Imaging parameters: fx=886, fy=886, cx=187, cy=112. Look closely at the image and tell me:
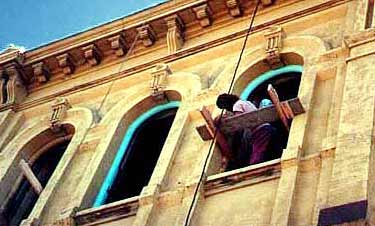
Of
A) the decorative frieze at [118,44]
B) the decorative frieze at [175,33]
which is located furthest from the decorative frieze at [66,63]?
the decorative frieze at [175,33]

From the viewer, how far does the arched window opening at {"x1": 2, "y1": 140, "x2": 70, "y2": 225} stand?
51.0 ft

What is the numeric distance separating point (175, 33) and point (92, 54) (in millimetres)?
1925

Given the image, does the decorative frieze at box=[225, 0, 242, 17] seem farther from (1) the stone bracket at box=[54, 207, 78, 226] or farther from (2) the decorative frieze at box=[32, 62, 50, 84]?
(1) the stone bracket at box=[54, 207, 78, 226]

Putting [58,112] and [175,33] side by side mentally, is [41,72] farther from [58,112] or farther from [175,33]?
[175,33]

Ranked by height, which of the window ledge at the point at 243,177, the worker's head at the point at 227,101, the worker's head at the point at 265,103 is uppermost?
the worker's head at the point at 265,103

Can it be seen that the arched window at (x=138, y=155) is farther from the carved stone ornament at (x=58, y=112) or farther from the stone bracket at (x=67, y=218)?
the carved stone ornament at (x=58, y=112)

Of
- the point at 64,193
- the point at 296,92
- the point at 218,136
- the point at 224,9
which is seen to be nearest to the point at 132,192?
the point at 64,193

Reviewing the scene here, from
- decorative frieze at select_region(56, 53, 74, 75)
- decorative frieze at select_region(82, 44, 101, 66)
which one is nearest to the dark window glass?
decorative frieze at select_region(82, 44, 101, 66)

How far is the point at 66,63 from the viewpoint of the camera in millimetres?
17922

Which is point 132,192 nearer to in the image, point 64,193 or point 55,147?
point 64,193

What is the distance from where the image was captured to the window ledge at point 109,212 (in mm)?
12992

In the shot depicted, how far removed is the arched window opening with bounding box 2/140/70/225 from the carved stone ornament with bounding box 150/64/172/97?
2060mm

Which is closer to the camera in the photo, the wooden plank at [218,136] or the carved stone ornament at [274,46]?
the wooden plank at [218,136]

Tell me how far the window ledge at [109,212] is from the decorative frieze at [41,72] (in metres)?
5.43
